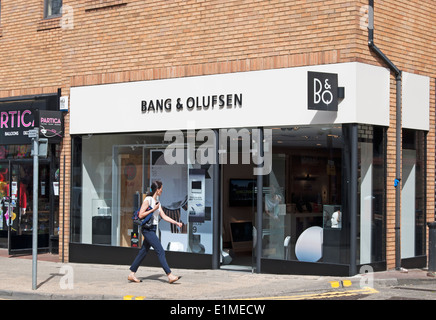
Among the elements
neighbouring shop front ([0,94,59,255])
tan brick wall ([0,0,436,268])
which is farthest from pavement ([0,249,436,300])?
neighbouring shop front ([0,94,59,255])

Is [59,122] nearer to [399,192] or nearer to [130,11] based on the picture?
[130,11]

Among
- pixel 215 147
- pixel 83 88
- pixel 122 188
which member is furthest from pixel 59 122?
pixel 215 147

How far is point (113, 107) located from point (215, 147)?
2.98 m

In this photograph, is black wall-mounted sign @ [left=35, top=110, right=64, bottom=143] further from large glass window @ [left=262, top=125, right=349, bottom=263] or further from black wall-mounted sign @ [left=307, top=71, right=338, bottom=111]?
black wall-mounted sign @ [left=307, top=71, right=338, bottom=111]

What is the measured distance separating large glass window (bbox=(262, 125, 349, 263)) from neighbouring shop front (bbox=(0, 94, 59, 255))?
647 cm

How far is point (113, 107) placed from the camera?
1647 cm

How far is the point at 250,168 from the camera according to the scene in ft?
51.8

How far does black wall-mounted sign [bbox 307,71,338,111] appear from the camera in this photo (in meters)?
13.1

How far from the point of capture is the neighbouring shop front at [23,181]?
18.5 meters

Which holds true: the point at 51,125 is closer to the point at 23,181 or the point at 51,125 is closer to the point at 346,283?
the point at 23,181

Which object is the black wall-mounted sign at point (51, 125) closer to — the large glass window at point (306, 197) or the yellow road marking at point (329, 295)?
the large glass window at point (306, 197)

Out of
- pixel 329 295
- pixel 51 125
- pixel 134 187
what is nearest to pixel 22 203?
pixel 51 125

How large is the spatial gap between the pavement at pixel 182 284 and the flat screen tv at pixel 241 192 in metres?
2.57
